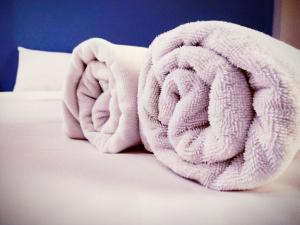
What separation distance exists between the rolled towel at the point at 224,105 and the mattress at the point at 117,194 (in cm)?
3

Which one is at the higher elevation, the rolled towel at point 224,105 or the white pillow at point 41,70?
the rolled towel at point 224,105

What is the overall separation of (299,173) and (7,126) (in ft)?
2.35

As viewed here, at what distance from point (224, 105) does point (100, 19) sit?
1.93 metres

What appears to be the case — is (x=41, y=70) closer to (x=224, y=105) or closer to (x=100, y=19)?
(x=100, y=19)

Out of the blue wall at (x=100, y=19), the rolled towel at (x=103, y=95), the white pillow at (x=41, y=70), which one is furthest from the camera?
the blue wall at (x=100, y=19)

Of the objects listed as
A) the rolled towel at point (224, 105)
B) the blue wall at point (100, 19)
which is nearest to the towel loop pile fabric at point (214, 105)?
the rolled towel at point (224, 105)

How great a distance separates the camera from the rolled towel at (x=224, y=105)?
377 millimetres

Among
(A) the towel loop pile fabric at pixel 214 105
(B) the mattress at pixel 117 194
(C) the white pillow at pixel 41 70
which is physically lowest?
(C) the white pillow at pixel 41 70

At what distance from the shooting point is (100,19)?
2.17 metres

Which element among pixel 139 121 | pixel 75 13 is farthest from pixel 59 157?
pixel 75 13

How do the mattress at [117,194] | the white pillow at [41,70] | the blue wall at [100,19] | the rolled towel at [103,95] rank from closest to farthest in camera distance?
the mattress at [117,194] < the rolled towel at [103,95] < the white pillow at [41,70] < the blue wall at [100,19]

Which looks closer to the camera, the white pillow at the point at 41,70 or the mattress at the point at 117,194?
the mattress at the point at 117,194

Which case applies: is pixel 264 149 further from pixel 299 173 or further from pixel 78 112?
pixel 78 112

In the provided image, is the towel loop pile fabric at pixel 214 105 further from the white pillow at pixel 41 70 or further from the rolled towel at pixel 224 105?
the white pillow at pixel 41 70
